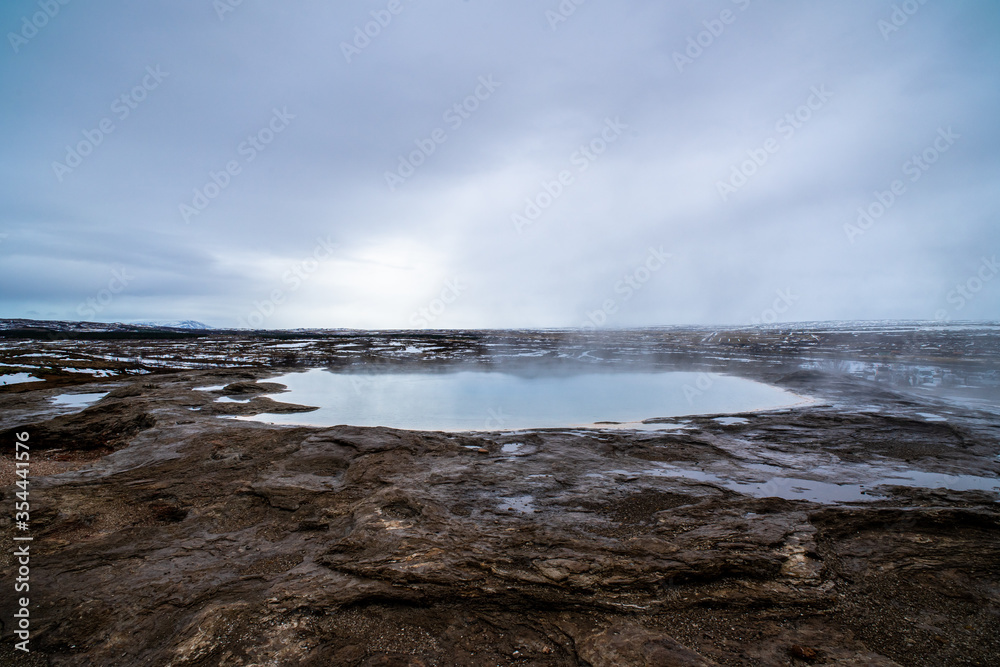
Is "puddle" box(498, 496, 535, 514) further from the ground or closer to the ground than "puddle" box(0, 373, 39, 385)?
closer to the ground

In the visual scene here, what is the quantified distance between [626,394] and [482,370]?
11.1m

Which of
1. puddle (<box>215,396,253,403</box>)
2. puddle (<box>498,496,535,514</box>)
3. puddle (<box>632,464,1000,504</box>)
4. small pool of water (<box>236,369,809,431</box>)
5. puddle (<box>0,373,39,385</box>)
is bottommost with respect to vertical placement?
small pool of water (<box>236,369,809,431</box>)

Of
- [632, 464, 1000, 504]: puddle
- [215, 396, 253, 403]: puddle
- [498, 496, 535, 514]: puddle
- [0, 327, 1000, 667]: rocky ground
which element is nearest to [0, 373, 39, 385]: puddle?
[215, 396, 253, 403]: puddle

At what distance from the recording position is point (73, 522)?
545cm

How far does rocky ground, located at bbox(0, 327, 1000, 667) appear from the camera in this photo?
3.39 metres

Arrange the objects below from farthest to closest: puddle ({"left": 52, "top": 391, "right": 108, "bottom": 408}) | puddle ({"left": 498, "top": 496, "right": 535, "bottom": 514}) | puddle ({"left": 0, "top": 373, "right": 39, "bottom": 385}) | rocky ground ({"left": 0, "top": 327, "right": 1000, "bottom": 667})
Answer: puddle ({"left": 0, "top": 373, "right": 39, "bottom": 385}) → puddle ({"left": 52, "top": 391, "right": 108, "bottom": 408}) → puddle ({"left": 498, "top": 496, "right": 535, "bottom": 514}) → rocky ground ({"left": 0, "top": 327, "right": 1000, "bottom": 667})

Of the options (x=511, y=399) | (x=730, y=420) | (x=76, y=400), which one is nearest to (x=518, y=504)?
(x=730, y=420)

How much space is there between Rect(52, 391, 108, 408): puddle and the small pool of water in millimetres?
5900

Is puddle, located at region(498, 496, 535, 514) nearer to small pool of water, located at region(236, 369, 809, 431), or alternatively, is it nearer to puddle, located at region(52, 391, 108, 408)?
small pool of water, located at region(236, 369, 809, 431)

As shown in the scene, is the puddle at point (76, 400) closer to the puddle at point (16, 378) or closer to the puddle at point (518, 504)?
the puddle at point (16, 378)

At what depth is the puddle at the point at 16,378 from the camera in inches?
799

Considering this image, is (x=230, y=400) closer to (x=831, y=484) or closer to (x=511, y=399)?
(x=511, y=399)

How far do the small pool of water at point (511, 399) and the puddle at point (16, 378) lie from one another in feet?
39.0

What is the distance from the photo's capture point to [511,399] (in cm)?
1648
